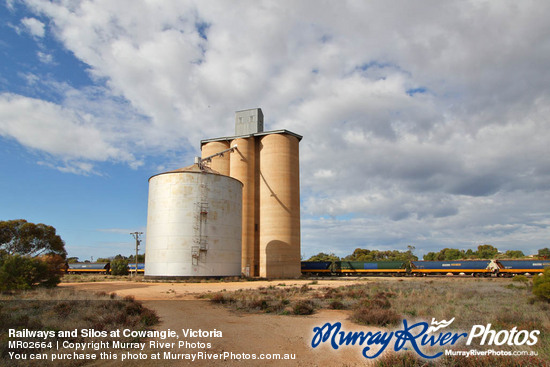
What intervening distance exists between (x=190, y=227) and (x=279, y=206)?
774 inches

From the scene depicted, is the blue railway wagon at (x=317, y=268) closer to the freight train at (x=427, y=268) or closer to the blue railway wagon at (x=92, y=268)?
the freight train at (x=427, y=268)

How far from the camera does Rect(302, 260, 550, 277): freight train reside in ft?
180

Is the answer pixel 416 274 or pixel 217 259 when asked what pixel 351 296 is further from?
pixel 416 274

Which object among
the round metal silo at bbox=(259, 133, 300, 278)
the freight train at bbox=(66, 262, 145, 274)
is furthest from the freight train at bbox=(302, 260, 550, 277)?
the freight train at bbox=(66, 262, 145, 274)

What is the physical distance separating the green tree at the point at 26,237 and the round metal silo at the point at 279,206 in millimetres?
39569

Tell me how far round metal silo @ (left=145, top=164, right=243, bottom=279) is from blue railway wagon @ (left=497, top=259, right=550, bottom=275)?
44.2 metres

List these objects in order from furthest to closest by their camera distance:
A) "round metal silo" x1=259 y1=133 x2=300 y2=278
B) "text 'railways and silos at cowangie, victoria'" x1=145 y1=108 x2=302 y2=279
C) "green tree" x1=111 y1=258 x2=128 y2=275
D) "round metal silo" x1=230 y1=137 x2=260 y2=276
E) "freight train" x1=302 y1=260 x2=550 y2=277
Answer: "green tree" x1=111 y1=258 x2=128 y2=275 → "round metal silo" x1=230 y1=137 x2=260 y2=276 → "round metal silo" x1=259 y1=133 x2=300 y2=278 → "freight train" x1=302 y1=260 x2=550 y2=277 → "text 'railways and silos at cowangie, victoria'" x1=145 y1=108 x2=302 y2=279

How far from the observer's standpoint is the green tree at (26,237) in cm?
5816

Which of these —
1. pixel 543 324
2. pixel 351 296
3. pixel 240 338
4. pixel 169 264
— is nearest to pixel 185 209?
pixel 169 264

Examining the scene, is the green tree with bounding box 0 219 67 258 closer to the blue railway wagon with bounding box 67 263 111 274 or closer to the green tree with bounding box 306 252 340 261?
the blue railway wagon with bounding box 67 263 111 274

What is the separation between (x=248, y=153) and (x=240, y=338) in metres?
54.6

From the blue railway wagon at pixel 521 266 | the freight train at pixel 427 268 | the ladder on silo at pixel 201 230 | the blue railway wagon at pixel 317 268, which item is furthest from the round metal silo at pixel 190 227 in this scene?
the blue railway wagon at pixel 521 266

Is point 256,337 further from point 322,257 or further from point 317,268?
point 322,257

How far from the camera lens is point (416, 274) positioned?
64250 mm
